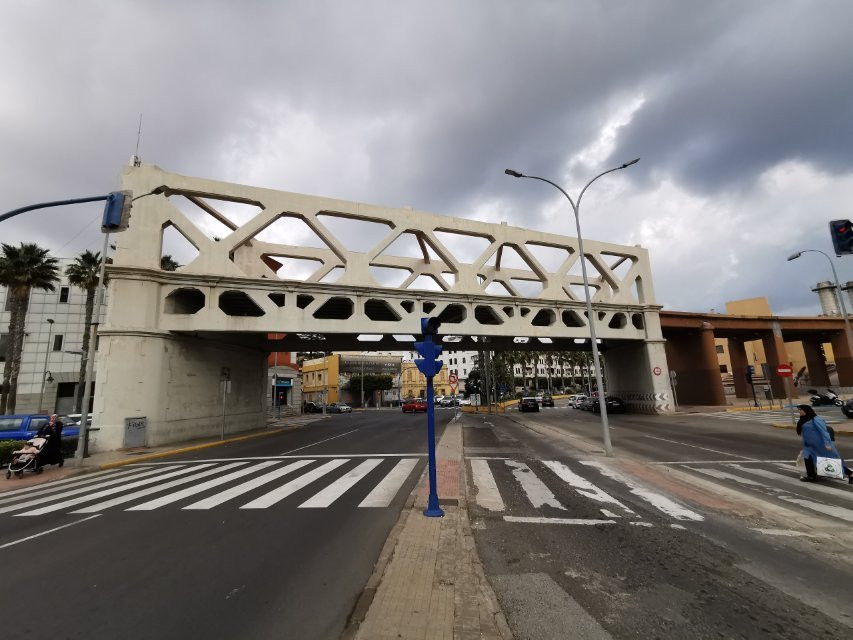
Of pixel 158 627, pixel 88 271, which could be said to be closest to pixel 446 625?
pixel 158 627

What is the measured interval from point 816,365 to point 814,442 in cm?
5201

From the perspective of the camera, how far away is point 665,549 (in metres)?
5.21

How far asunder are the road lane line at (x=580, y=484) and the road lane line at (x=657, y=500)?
629 mm

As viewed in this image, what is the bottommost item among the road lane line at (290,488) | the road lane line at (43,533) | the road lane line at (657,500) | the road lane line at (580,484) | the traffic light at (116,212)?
the road lane line at (657,500)

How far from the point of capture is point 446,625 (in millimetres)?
3350

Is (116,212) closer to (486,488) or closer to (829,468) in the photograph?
(486,488)

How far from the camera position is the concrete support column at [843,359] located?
41344mm

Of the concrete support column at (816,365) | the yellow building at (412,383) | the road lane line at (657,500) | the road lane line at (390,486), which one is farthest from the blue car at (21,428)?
the yellow building at (412,383)

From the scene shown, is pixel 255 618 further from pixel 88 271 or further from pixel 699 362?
pixel 699 362

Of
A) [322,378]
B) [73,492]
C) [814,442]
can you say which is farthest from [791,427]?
[322,378]

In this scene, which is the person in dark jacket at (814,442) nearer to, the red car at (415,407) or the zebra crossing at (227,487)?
the zebra crossing at (227,487)

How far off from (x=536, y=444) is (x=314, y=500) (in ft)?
33.7

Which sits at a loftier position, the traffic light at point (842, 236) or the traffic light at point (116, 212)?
the traffic light at point (116, 212)

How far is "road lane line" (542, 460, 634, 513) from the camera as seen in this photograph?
7738 millimetres
